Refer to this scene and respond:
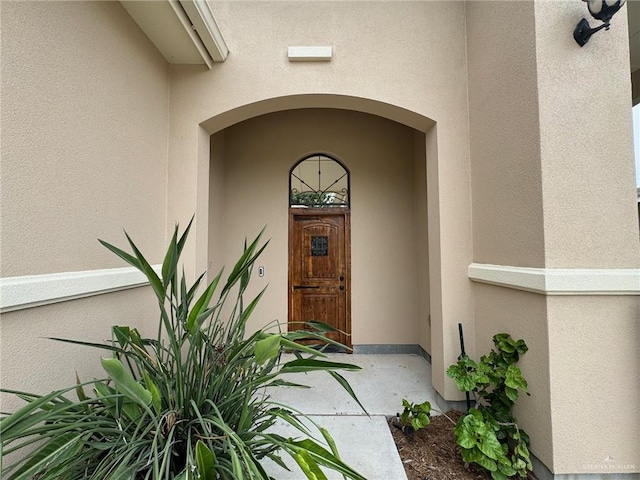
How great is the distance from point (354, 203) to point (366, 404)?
8.34ft

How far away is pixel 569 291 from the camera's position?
168 cm

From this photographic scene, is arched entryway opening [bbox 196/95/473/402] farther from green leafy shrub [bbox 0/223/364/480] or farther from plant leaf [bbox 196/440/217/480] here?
plant leaf [bbox 196/440/217/480]

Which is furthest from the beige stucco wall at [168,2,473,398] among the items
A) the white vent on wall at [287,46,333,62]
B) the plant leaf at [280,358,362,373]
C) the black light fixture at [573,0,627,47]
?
the plant leaf at [280,358,362,373]

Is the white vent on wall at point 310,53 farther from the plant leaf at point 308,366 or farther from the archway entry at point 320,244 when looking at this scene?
the plant leaf at point 308,366

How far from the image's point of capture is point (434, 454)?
196 cm

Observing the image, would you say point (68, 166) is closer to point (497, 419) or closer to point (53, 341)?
point (53, 341)

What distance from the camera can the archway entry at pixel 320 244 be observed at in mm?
4055

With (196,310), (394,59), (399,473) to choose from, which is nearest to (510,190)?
(394,59)

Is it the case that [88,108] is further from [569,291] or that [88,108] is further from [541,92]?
[569,291]

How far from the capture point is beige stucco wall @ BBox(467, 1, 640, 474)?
1660 mm

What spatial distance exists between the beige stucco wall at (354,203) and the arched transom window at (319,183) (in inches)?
4.7

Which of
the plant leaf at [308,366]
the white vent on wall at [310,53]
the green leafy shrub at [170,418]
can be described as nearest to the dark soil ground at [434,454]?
the green leafy shrub at [170,418]

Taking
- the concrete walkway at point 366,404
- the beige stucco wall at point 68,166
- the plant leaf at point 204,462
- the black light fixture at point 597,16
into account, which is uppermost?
the black light fixture at point 597,16

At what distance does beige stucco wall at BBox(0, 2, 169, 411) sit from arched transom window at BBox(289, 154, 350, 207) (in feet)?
7.23
